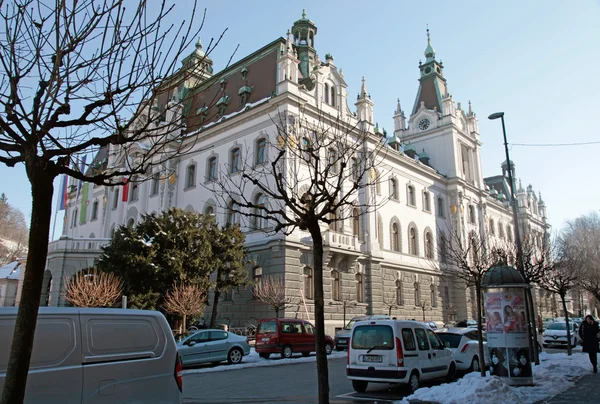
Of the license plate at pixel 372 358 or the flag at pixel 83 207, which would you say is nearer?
the license plate at pixel 372 358

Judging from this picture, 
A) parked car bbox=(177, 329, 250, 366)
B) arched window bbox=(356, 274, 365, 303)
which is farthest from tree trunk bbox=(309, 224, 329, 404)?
arched window bbox=(356, 274, 365, 303)

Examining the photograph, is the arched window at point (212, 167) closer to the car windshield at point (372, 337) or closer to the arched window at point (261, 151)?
the arched window at point (261, 151)

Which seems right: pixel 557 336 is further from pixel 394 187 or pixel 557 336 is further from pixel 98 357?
pixel 98 357

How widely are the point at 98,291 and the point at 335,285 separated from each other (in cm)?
1515

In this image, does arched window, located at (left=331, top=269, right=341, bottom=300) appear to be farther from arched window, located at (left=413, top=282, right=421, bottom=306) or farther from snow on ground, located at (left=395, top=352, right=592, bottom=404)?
snow on ground, located at (left=395, top=352, right=592, bottom=404)

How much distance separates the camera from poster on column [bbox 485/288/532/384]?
11.8m

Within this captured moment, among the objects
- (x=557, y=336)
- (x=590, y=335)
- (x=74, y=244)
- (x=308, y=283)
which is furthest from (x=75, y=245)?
(x=557, y=336)

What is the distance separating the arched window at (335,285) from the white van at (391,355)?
19.3 meters

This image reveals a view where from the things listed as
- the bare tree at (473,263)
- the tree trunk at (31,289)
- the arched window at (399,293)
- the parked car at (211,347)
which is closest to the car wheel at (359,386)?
the bare tree at (473,263)

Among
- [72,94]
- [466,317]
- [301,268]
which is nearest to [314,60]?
[301,268]

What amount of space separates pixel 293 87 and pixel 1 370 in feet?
90.5

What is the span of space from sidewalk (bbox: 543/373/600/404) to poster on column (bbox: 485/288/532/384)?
107cm

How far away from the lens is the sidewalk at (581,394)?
32.4 ft

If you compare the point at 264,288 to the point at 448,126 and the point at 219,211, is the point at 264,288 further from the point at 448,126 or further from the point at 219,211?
the point at 448,126
